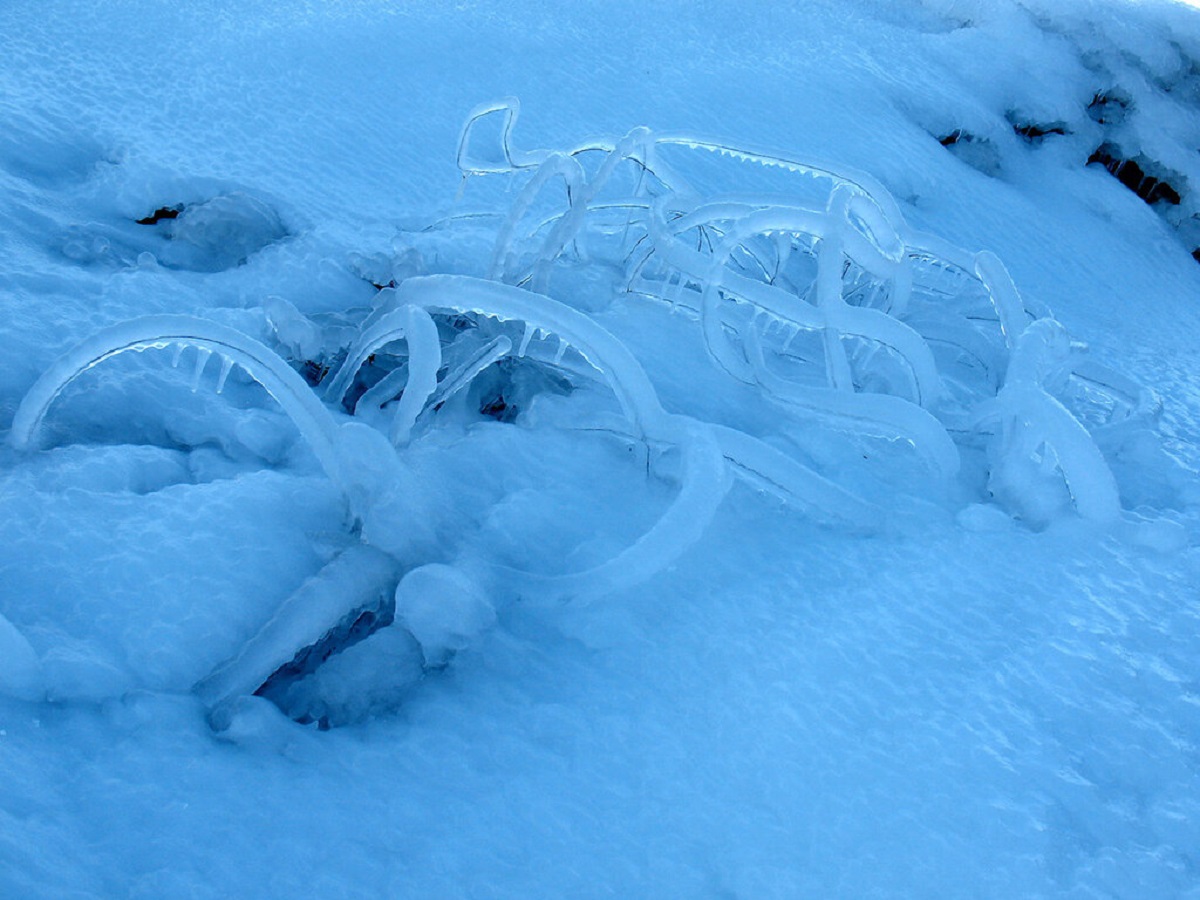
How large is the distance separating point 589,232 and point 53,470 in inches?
33.9

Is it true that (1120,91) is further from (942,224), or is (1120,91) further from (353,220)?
(353,220)

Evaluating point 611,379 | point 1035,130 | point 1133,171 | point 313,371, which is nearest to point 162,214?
point 313,371

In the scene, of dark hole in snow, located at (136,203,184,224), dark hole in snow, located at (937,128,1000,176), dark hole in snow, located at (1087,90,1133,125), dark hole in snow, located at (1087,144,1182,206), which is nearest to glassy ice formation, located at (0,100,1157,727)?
dark hole in snow, located at (136,203,184,224)

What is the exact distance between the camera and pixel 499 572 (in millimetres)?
794

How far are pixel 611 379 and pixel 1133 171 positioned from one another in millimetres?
2233

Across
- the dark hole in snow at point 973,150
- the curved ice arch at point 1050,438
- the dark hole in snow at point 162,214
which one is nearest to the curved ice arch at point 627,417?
the curved ice arch at point 1050,438

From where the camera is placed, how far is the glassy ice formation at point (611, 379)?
0.74 meters

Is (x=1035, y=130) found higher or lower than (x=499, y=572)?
higher

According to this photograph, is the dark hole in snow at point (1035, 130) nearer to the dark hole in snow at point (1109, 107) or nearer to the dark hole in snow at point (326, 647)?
the dark hole in snow at point (1109, 107)

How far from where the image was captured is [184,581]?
2.35ft

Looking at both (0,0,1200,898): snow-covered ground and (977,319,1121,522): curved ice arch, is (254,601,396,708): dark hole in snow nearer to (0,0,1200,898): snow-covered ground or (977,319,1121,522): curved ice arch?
(0,0,1200,898): snow-covered ground

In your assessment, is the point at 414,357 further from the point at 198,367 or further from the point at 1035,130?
the point at 1035,130

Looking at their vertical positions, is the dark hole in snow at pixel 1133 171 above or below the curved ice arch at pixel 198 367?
above

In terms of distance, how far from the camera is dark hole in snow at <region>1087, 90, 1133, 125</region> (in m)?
2.48
